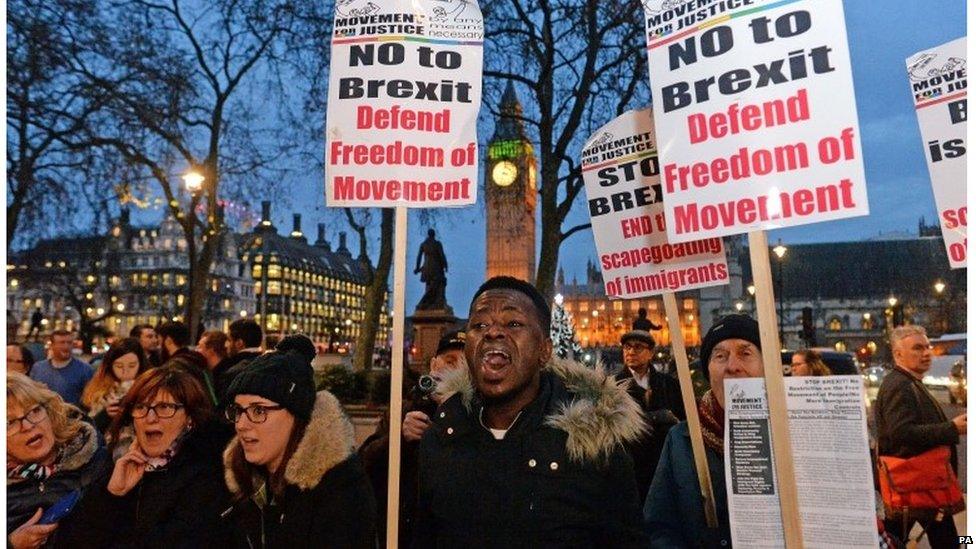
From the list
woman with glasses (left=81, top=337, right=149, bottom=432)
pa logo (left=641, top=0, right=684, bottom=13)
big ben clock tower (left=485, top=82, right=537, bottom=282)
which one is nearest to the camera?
pa logo (left=641, top=0, right=684, bottom=13)

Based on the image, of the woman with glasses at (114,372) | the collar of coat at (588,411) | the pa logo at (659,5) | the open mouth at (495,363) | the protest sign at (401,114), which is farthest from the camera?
the woman with glasses at (114,372)

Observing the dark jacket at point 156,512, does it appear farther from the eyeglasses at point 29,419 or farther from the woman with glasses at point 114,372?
the woman with glasses at point 114,372

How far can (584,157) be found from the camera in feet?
14.8

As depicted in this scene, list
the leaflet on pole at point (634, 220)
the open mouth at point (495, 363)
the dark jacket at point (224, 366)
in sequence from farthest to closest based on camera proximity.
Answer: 1. the dark jacket at point (224, 366)
2. the leaflet on pole at point (634, 220)
3. the open mouth at point (495, 363)

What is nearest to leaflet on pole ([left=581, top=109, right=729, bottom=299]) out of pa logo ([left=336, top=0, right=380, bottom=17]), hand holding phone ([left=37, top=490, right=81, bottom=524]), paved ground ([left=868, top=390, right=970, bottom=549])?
pa logo ([left=336, top=0, right=380, bottom=17])

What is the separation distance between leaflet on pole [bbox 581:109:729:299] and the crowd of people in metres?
0.75

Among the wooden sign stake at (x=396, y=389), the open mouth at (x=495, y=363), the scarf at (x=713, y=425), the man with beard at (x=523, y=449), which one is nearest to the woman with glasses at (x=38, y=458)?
the wooden sign stake at (x=396, y=389)

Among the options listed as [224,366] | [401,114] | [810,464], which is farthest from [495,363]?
[224,366]

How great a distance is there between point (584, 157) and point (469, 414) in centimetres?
206

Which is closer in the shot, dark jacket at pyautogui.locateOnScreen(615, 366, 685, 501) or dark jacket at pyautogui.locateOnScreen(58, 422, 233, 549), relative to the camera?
dark jacket at pyautogui.locateOnScreen(58, 422, 233, 549)

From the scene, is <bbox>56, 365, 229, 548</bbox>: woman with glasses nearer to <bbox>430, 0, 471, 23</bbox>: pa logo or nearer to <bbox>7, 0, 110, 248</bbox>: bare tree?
<bbox>430, 0, 471, 23</bbox>: pa logo

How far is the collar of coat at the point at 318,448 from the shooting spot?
9.96 ft

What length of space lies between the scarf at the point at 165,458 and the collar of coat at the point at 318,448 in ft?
0.76

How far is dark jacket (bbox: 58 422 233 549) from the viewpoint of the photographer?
313 centimetres
